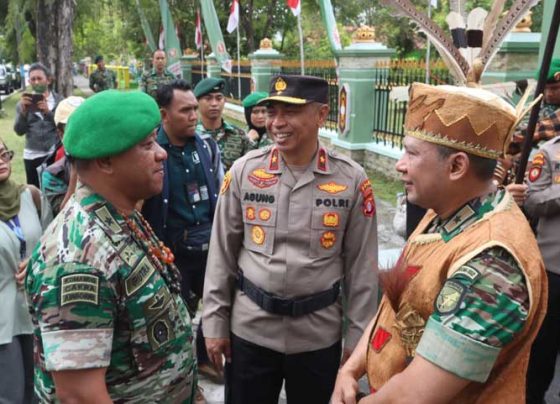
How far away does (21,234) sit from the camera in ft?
8.61

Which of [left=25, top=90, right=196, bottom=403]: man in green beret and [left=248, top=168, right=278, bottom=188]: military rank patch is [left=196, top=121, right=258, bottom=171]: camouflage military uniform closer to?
[left=248, top=168, right=278, bottom=188]: military rank patch

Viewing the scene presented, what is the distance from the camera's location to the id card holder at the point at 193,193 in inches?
126

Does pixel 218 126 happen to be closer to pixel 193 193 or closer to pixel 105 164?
pixel 193 193

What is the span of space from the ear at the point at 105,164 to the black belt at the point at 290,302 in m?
1.00

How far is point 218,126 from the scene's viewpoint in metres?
4.06

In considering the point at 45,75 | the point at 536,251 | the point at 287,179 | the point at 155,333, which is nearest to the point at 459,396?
the point at 536,251

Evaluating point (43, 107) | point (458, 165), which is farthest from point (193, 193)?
point (43, 107)

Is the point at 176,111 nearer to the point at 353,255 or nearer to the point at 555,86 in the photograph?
the point at 353,255

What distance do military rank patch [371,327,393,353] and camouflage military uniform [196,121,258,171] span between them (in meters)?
2.53

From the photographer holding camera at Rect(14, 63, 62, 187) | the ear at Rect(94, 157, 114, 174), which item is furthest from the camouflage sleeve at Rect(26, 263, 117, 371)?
the photographer holding camera at Rect(14, 63, 62, 187)

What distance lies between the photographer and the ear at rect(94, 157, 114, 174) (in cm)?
151

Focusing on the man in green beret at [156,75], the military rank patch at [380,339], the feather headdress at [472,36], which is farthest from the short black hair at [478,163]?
the man in green beret at [156,75]

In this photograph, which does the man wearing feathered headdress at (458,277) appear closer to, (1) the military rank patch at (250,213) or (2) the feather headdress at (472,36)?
(1) the military rank patch at (250,213)

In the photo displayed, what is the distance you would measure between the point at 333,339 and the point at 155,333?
1051 mm
